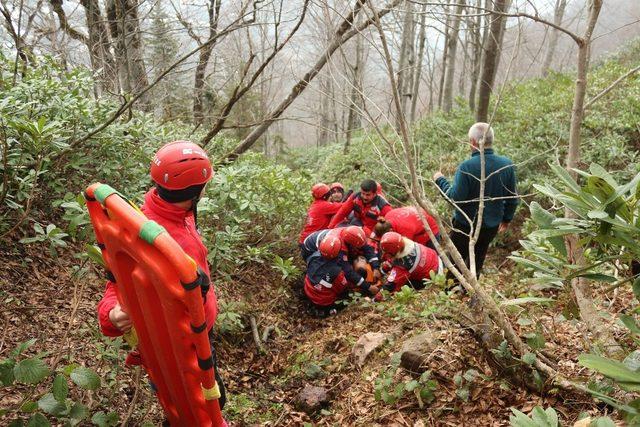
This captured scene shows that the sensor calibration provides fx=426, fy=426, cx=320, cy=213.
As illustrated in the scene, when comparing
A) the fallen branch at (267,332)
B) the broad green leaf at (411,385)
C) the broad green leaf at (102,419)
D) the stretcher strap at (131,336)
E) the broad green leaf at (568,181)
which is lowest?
the fallen branch at (267,332)

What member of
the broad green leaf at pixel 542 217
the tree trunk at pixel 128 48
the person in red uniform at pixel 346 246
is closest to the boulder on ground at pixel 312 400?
the person in red uniform at pixel 346 246

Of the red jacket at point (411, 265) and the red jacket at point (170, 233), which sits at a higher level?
the red jacket at point (170, 233)

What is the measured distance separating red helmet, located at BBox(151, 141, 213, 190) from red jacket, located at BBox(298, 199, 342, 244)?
4.18 meters

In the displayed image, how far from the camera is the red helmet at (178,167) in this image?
6.97 ft

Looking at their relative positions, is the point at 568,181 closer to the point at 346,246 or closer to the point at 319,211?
the point at 346,246

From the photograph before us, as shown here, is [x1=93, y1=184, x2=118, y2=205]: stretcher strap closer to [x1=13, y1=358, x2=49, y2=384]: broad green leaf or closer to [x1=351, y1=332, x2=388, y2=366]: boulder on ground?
[x1=13, y1=358, x2=49, y2=384]: broad green leaf

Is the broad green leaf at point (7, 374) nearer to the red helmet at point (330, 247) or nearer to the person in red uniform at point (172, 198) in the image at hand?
the person in red uniform at point (172, 198)

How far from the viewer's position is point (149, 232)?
156cm

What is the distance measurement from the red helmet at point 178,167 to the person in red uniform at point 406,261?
3.20 m

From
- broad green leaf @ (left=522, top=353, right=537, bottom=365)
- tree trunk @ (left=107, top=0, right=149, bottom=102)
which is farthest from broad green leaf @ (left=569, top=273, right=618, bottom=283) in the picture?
tree trunk @ (left=107, top=0, right=149, bottom=102)

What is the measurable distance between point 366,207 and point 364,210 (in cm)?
6

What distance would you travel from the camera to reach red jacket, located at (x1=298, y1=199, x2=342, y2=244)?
6445 millimetres

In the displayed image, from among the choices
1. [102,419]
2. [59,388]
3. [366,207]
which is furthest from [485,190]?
[59,388]

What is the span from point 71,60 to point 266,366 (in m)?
4.89
